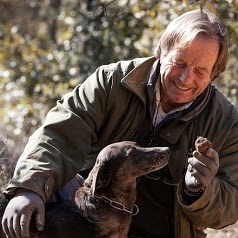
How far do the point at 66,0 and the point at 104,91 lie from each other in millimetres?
7455

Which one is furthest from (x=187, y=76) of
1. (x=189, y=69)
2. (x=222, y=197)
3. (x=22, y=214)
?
(x=22, y=214)

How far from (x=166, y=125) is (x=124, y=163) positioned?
58 cm

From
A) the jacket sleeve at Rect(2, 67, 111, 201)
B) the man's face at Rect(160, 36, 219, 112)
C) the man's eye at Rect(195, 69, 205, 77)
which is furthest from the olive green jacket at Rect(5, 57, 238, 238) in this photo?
the man's eye at Rect(195, 69, 205, 77)

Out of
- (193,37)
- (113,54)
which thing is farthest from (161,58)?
(113,54)

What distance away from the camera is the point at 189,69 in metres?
5.26

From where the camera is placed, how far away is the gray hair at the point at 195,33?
17.5ft

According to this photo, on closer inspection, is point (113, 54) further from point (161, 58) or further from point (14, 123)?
point (161, 58)

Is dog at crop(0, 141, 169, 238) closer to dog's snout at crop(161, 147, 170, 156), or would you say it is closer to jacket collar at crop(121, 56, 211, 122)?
dog's snout at crop(161, 147, 170, 156)

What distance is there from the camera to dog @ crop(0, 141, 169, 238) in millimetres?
5008

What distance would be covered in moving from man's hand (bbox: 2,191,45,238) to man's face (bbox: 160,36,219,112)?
1372 millimetres

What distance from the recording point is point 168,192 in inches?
220

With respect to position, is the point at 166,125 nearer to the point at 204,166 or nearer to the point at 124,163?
the point at 124,163

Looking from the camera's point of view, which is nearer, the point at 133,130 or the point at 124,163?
the point at 124,163

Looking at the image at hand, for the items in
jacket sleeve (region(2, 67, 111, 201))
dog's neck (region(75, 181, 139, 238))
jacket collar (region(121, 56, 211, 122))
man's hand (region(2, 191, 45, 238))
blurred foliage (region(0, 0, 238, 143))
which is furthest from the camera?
blurred foliage (region(0, 0, 238, 143))
